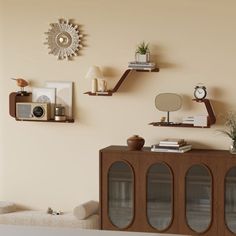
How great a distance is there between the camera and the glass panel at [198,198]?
17.3 ft

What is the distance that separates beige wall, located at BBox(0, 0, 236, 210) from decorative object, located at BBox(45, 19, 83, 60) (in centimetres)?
6

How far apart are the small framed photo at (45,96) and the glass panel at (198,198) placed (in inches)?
55.8

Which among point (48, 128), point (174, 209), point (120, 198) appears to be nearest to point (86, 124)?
point (48, 128)

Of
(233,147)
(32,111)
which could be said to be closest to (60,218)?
(32,111)

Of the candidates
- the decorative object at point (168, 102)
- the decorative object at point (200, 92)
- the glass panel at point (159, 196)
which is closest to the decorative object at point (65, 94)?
the decorative object at point (168, 102)

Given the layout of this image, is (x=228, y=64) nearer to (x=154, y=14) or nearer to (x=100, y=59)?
(x=154, y=14)

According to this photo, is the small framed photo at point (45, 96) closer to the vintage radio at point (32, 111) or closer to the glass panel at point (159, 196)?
the vintage radio at point (32, 111)

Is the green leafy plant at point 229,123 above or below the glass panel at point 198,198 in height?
above

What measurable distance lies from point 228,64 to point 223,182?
996 mm

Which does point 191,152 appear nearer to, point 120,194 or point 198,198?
point 198,198

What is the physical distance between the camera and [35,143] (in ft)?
19.5

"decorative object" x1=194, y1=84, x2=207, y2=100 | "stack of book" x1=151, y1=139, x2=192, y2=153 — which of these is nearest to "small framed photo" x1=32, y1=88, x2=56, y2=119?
"stack of book" x1=151, y1=139, x2=192, y2=153

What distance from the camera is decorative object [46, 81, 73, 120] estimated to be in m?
5.79

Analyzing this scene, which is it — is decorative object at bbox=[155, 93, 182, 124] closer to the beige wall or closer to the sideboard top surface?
the beige wall
